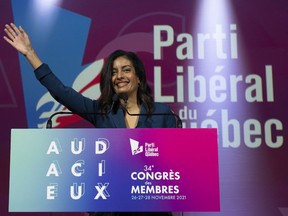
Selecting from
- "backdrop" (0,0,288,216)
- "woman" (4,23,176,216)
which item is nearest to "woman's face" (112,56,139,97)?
"woman" (4,23,176,216)

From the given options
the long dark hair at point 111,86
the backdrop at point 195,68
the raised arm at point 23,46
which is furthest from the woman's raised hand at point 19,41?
the backdrop at point 195,68

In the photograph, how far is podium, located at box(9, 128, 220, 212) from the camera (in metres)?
1.37

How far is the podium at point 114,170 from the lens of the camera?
1.37 metres

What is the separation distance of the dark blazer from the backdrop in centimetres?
172

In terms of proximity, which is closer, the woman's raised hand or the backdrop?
the woman's raised hand

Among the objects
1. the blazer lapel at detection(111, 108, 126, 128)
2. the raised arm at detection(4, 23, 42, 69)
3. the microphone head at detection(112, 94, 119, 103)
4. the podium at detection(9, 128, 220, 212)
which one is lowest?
the podium at detection(9, 128, 220, 212)

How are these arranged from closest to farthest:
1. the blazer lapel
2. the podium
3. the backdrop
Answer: the podium
the blazer lapel
the backdrop

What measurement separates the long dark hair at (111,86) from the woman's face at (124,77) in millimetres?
15

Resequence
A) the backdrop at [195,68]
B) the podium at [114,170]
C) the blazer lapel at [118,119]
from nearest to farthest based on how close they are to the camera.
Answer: the podium at [114,170] → the blazer lapel at [118,119] → the backdrop at [195,68]

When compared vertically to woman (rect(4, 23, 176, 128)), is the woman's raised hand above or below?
above

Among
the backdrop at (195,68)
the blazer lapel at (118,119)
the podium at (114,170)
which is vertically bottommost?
the podium at (114,170)

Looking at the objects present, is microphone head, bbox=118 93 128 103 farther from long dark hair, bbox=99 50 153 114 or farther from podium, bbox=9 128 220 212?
podium, bbox=9 128 220 212

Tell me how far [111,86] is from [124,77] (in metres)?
0.06

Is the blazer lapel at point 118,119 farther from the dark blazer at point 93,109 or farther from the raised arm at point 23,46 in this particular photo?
the raised arm at point 23,46
